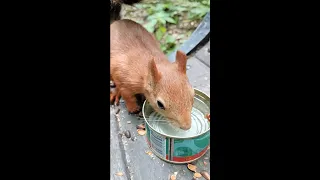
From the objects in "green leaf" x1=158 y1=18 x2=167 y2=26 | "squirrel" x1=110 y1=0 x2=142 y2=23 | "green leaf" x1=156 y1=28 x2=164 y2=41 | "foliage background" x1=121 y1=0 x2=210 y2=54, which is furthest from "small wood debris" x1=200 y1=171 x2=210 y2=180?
"green leaf" x1=158 y1=18 x2=167 y2=26

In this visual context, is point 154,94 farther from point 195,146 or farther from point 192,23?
point 192,23

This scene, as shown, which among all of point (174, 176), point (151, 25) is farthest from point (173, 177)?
point (151, 25)

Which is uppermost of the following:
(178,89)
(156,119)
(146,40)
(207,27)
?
(207,27)

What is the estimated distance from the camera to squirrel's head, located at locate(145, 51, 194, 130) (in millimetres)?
1061

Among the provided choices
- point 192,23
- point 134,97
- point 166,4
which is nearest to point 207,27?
point 192,23

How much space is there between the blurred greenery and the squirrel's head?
83cm

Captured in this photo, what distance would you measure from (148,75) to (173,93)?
0.47ft

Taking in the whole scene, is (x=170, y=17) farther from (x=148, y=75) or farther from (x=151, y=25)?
(x=148, y=75)

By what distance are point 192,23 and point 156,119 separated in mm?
1095

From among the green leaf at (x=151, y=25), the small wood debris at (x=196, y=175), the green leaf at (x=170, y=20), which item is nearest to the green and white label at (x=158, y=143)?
the small wood debris at (x=196, y=175)

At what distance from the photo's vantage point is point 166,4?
2.25 meters

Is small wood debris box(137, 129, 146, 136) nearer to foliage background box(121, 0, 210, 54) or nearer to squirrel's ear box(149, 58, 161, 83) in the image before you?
squirrel's ear box(149, 58, 161, 83)
